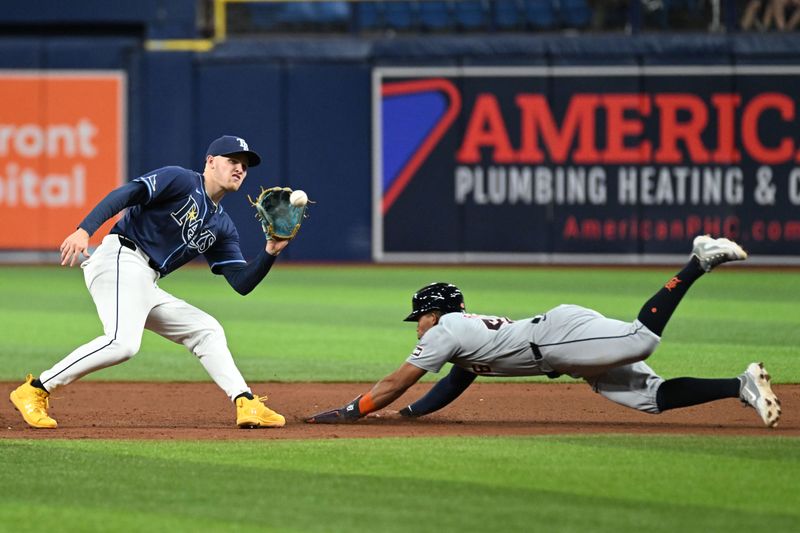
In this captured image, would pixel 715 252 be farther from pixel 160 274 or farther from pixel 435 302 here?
pixel 160 274

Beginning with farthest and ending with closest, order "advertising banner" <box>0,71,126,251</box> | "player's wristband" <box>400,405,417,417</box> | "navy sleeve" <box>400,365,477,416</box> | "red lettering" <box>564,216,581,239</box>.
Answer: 1. "advertising banner" <box>0,71,126,251</box>
2. "red lettering" <box>564,216,581,239</box>
3. "player's wristband" <box>400,405,417,417</box>
4. "navy sleeve" <box>400,365,477,416</box>

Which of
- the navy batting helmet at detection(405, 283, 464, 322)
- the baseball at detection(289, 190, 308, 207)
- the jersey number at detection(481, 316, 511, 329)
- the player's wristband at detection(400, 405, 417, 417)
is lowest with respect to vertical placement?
the player's wristband at detection(400, 405, 417, 417)

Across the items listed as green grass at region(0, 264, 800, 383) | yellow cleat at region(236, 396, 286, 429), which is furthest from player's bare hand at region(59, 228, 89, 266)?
green grass at region(0, 264, 800, 383)

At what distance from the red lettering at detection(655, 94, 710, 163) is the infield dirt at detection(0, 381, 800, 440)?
1122 cm

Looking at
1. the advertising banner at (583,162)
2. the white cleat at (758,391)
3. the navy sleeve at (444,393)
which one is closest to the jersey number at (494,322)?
the navy sleeve at (444,393)

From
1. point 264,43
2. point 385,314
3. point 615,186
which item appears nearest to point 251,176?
point 264,43

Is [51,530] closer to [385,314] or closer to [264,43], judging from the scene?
[385,314]

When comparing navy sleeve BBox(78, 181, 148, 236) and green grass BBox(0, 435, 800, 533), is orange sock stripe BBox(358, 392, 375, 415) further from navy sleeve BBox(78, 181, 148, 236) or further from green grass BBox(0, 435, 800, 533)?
navy sleeve BBox(78, 181, 148, 236)

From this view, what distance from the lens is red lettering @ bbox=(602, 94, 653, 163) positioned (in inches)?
776

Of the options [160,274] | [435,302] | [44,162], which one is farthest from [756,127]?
[160,274]

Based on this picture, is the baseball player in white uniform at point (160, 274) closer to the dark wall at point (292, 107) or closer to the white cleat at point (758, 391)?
the white cleat at point (758, 391)

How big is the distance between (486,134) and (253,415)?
13.7 m

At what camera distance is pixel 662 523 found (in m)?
4.59

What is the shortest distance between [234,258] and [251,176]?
13424 millimetres
